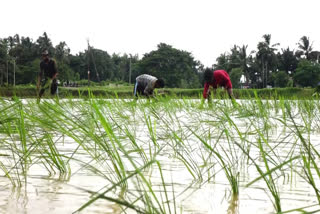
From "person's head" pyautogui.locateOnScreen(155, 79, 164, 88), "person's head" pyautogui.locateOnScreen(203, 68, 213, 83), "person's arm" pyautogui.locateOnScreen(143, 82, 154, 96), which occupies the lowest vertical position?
"person's arm" pyautogui.locateOnScreen(143, 82, 154, 96)

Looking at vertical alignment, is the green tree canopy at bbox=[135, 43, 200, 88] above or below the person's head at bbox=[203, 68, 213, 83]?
above

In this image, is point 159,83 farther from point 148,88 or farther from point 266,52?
point 266,52

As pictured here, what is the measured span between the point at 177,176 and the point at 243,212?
1.36ft

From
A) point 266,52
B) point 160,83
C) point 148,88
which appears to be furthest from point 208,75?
point 266,52

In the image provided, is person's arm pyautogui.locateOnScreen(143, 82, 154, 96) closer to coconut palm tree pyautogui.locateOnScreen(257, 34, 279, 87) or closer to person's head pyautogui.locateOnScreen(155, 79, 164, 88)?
person's head pyautogui.locateOnScreen(155, 79, 164, 88)

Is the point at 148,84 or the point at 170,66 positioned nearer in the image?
the point at 148,84

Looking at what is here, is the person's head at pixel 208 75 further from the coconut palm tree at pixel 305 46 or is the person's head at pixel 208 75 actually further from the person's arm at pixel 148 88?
the coconut palm tree at pixel 305 46

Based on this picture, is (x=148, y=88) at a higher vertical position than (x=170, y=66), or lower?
lower

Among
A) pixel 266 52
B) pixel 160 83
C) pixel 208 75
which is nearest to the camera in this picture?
pixel 208 75

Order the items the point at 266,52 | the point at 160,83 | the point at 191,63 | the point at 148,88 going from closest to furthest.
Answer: the point at 160,83, the point at 148,88, the point at 266,52, the point at 191,63

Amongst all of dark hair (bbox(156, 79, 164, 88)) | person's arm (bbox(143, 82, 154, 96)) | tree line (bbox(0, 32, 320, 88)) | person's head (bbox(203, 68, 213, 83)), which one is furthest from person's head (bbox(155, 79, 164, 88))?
tree line (bbox(0, 32, 320, 88))

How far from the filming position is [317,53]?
198 ft

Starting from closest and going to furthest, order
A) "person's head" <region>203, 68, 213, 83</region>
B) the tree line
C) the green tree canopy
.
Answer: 1. "person's head" <region>203, 68, 213, 83</region>
2. the tree line
3. the green tree canopy

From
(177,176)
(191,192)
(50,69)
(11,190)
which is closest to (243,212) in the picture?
(191,192)
